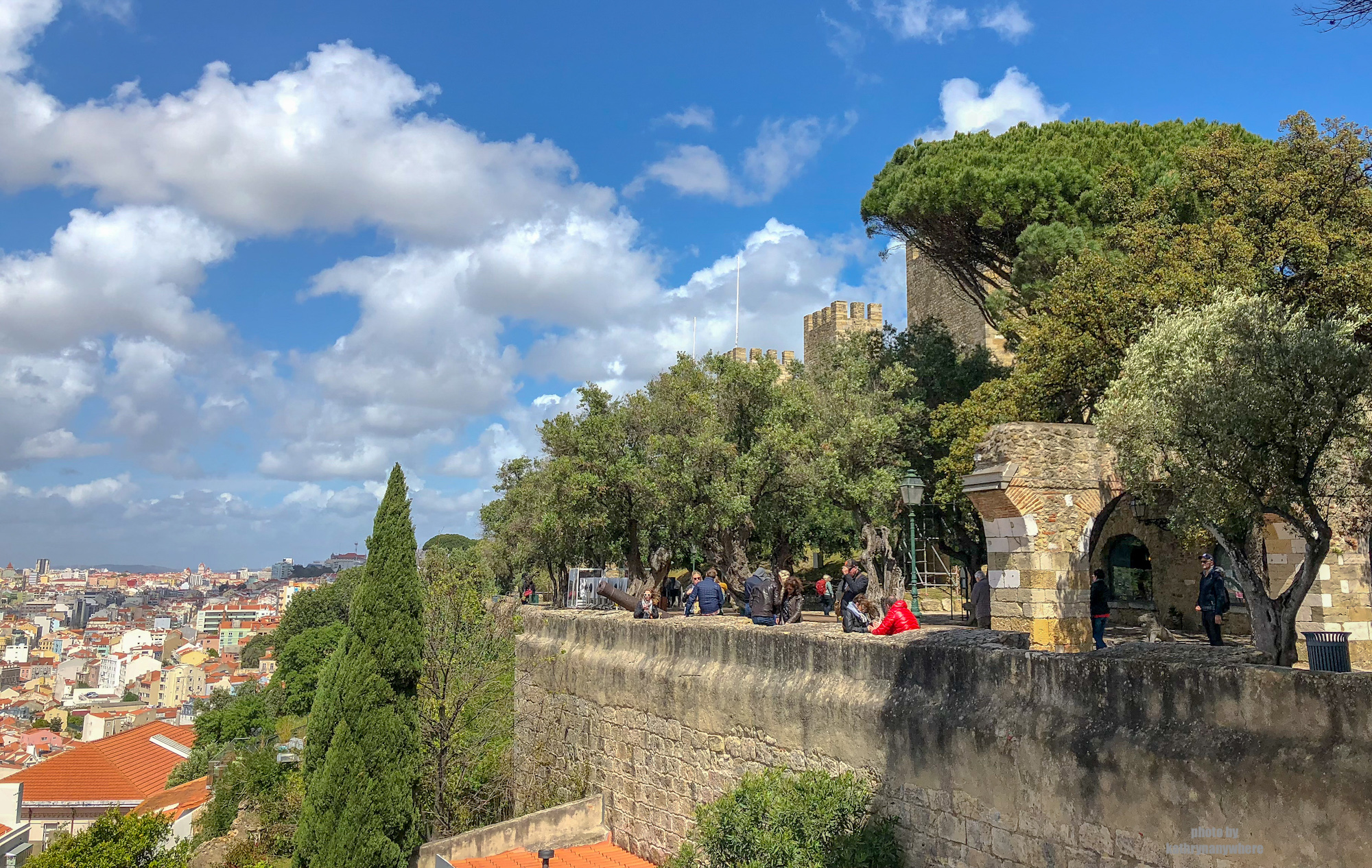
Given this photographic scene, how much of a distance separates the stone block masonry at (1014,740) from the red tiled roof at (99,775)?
134 ft

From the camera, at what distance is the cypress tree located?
1485 centimetres

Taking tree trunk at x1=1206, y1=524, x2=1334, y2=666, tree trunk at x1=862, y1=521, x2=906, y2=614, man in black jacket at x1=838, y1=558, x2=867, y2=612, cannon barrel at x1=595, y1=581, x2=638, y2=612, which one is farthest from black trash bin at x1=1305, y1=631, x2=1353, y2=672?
tree trunk at x1=862, y1=521, x2=906, y2=614

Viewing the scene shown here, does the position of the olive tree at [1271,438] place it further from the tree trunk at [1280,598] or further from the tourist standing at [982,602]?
the tourist standing at [982,602]

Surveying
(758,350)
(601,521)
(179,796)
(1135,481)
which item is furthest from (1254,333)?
(179,796)

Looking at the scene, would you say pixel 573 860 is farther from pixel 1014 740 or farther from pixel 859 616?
pixel 1014 740

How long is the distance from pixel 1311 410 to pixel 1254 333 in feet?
3.30

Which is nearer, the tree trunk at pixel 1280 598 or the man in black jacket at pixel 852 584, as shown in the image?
the tree trunk at pixel 1280 598

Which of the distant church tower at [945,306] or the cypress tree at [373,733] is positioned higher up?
the distant church tower at [945,306]

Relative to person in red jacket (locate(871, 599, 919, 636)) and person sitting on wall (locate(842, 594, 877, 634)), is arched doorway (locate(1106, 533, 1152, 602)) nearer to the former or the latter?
person sitting on wall (locate(842, 594, 877, 634))

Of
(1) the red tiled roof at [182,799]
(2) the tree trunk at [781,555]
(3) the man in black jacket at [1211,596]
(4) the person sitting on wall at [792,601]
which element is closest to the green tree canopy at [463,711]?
(4) the person sitting on wall at [792,601]

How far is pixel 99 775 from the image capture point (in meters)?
44.0

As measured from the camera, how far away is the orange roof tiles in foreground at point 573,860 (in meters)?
12.4

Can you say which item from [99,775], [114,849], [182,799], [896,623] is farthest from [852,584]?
[99,775]

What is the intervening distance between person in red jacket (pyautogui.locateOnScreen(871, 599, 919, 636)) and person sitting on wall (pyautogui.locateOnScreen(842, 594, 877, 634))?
36 cm
